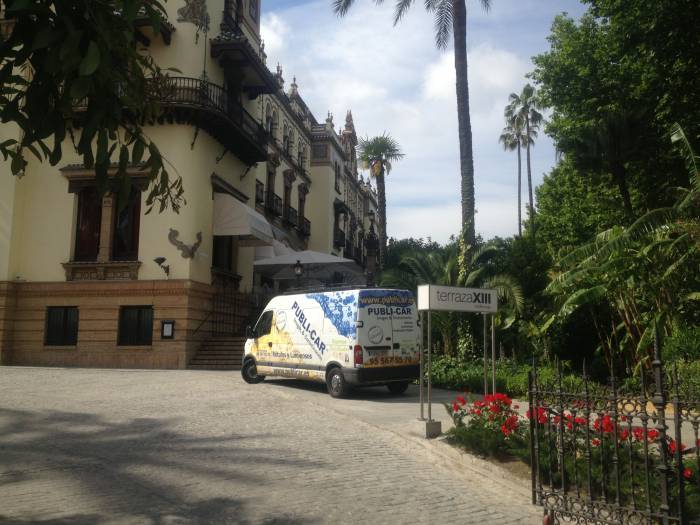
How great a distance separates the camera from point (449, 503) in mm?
6246

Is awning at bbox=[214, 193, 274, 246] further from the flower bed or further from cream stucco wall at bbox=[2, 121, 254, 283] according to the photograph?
the flower bed

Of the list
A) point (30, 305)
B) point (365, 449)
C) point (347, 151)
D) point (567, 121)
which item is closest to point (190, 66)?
point (30, 305)

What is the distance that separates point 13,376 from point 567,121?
22.1 m

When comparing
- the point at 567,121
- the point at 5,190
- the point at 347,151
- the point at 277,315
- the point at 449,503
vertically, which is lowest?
the point at 449,503

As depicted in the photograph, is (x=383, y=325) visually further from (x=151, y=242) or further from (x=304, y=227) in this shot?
(x=304, y=227)

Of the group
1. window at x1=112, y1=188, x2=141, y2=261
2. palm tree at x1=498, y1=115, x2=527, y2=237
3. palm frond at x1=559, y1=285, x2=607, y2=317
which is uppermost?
palm tree at x1=498, y1=115, x2=527, y2=237

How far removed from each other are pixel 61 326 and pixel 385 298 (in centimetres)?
1447

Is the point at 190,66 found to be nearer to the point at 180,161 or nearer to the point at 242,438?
the point at 180,161

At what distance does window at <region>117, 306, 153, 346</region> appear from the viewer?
22.2 m

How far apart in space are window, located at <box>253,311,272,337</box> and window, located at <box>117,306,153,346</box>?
22.6 feet

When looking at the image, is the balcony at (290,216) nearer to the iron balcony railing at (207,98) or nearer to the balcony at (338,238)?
the balcony at (338,238)

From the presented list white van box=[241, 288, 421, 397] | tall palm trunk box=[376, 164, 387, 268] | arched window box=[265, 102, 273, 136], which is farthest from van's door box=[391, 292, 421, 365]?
tall palm trunk box=[376, 164, 387, 268]

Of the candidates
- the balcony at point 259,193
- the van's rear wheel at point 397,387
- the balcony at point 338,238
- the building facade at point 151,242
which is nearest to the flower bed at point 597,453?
the van's rear wheel at point 397,387

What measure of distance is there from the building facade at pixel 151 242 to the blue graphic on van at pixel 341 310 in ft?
29.2
